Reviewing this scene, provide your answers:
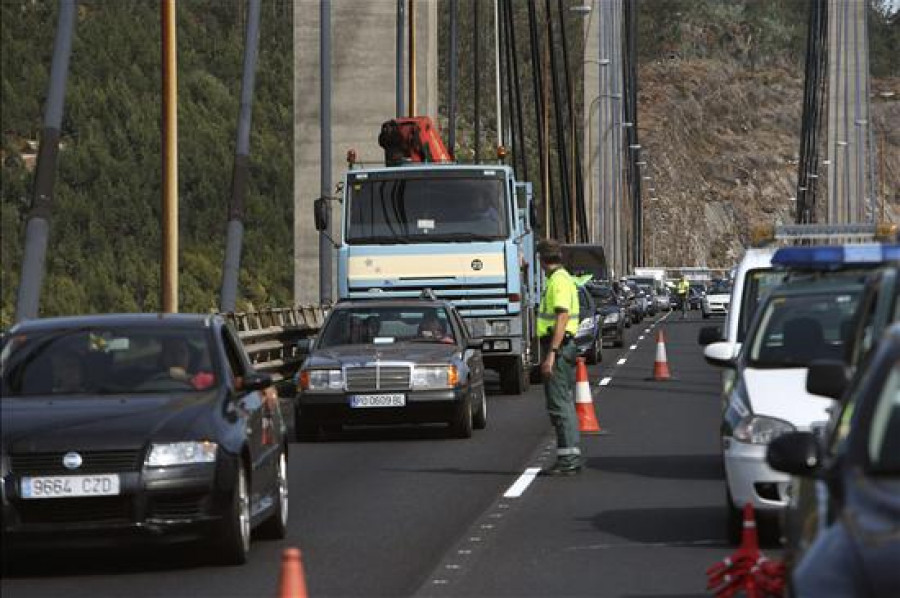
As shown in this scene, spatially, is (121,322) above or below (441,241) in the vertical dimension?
below

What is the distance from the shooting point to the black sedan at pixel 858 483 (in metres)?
5.74

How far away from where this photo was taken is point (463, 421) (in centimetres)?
2300

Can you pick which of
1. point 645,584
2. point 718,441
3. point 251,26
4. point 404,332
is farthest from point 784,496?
point 251,26

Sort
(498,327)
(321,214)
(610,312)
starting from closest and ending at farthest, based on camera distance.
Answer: (321,214)
(498,327)
(610,312)

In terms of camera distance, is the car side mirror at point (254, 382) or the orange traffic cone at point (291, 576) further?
the car side mirror at point (254, 382)

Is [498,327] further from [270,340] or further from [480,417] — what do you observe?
[480,417]

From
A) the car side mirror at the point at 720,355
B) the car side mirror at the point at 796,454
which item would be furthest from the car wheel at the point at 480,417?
the car side mirror at the point at 796,454

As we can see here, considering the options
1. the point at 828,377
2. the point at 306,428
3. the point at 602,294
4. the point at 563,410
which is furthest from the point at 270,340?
the point at 828,377

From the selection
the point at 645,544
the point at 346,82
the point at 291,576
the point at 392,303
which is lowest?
the point at 645,544

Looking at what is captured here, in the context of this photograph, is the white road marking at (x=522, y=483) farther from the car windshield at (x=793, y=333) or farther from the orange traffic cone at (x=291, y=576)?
the orange traffic cone at (x=291, y=576)

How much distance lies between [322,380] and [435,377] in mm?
1064

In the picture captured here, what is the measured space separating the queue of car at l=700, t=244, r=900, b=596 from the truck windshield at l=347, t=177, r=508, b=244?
39.5 ft

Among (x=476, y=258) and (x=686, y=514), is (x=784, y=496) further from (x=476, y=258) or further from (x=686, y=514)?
(x=476, y=258)

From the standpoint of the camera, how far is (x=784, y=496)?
12.6m
